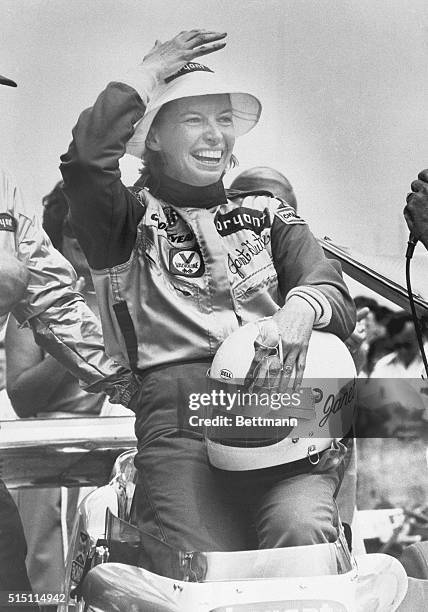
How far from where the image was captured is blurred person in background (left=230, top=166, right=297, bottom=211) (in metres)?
2.68

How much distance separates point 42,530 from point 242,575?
0.61 m

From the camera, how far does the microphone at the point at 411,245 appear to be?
271cm

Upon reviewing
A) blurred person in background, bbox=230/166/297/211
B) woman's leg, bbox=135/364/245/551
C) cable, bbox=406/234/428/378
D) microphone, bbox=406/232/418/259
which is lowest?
woman's leg, bbox=135/364/245/551

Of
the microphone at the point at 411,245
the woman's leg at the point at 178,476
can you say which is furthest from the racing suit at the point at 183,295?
the microphone at the point at 411,245

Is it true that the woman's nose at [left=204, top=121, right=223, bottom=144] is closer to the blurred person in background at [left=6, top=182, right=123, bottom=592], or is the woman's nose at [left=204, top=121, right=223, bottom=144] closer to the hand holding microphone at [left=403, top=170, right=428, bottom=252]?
the blurred person in background at [left=6, top=182, right=123, bottom=592]

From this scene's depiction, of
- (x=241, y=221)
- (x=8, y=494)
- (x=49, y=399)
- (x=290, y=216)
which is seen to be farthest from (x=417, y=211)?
(x=8, y=494)

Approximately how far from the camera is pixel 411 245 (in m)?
2.71

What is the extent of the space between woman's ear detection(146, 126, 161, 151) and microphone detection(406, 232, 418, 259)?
0.83 m

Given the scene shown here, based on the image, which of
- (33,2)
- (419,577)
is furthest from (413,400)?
(33,2)

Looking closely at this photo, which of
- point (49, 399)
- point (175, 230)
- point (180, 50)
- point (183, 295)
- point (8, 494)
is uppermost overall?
point (180, 50)

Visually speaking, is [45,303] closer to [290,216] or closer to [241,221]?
[241,221]

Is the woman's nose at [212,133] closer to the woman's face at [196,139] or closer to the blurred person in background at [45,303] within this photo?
the woman's face at [196,139]

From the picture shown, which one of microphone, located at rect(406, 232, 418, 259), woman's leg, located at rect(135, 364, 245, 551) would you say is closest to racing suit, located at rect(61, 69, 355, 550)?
woman's leg, located at rect(135, 364, 245, 551)

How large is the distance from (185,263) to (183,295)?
10 centimetres
